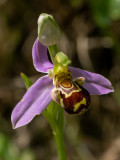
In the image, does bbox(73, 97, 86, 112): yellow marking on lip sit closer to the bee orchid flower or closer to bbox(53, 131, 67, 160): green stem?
the bee orchid flower

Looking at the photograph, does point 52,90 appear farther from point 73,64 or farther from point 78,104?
point 73,64

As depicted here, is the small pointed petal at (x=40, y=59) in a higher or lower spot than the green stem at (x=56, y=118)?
higher

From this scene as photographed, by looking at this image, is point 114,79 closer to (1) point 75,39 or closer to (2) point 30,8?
(1) point 75,39

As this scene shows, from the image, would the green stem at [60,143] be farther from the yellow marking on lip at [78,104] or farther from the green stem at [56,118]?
the yellow marking on lip at [78,104]

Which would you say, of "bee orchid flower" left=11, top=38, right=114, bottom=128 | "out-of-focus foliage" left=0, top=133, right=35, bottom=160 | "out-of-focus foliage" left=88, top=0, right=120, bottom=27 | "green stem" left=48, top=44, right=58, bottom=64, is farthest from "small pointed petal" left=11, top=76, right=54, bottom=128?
"out-of-focus foliage" left=88, top=0, right=120, bottom=27

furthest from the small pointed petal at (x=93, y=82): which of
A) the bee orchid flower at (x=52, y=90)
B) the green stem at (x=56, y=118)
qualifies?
the green stem at (x=56, y=118)

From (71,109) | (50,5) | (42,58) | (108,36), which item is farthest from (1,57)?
→ (71,109)
